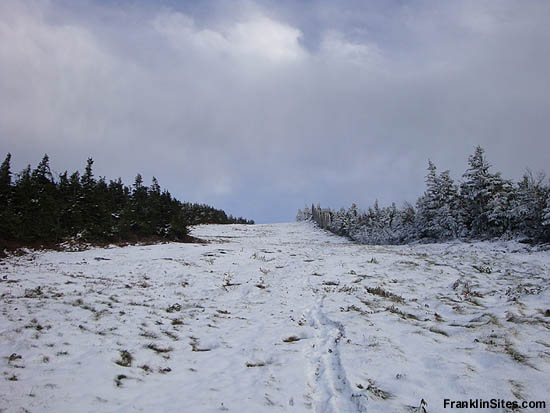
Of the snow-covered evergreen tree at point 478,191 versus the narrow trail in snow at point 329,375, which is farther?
the snow-covered evergreen tree at point 478,191

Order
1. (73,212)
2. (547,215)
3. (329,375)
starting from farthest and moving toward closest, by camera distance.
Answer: (73,212) → (547,215) → (329,375)

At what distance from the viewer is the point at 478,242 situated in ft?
106

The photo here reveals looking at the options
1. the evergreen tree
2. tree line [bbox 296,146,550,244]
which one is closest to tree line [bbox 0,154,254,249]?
the evergreen tree

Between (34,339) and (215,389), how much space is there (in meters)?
Answer: 5.04


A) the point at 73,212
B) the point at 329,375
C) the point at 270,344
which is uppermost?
the point at 73,212

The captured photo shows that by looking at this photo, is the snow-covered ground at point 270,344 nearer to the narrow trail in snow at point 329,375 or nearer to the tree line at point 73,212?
the narrow trail in snow at point 329,375

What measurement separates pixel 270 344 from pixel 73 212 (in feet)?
109

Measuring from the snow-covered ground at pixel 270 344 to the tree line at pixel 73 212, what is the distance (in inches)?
563

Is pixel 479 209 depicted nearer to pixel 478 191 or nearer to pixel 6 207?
pixel 478 191

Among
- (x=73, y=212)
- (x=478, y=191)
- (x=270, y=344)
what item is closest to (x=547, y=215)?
(x=478, y=191)

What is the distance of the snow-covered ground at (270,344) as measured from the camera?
5.09 metres

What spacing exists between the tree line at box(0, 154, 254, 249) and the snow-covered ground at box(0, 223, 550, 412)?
14.3 metres

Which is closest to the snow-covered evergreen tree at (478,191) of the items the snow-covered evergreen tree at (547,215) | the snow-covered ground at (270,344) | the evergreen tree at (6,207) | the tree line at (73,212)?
the snow-covered evergreen tree at (547,215)

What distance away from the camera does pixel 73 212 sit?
31469mm
